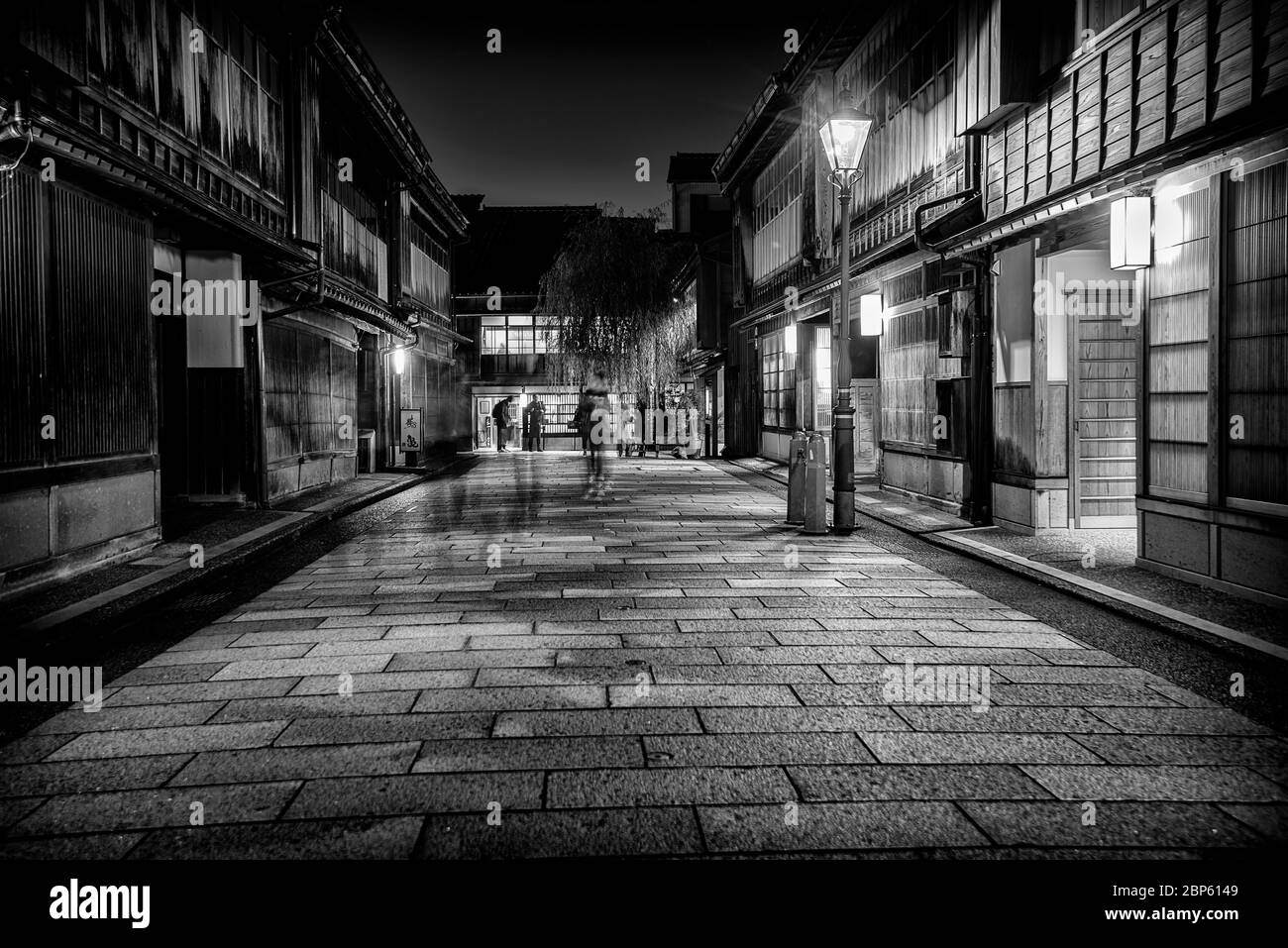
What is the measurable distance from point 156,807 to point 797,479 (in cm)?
1069

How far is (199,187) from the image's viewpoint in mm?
14211

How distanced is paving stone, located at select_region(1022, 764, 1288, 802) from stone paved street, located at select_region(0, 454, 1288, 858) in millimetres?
16

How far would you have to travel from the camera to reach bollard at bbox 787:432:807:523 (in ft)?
43.4

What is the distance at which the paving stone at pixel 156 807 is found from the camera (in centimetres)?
384

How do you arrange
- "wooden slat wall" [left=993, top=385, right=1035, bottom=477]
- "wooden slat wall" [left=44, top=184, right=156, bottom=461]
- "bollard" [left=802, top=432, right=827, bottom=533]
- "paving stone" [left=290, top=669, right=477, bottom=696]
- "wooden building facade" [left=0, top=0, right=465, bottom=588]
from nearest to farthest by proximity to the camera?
1. "paving stone" [left=290, top=669, right=477, bottom=696]
2. "wooden building facade" [left=0, top=0, right=465, bottom=588]
3. "wooden slat wall" [left=44, top=184, right=156, bottom=461]
4. "wooden slat wall" [left=993, top=385, right=1035, bottom=477]
5. "bollard" [left=802, top=432, right=827, bottom=533]

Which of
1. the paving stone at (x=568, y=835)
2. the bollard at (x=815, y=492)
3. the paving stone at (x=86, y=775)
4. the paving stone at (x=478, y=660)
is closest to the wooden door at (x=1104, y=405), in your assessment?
the bollard at (x=815, y=492)

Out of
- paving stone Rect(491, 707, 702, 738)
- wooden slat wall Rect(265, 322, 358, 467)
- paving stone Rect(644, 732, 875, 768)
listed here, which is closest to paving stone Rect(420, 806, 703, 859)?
paving stone Rect(644, 732, 875, 768)

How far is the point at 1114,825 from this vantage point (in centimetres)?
378

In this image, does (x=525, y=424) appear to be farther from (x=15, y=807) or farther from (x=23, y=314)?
(x=15, y=807)

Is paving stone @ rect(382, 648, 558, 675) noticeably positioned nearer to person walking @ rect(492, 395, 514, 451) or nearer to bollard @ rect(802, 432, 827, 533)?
bollard @ rect(802, 432, 827, 533)

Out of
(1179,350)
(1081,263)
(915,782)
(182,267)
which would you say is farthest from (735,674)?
(182,267)
